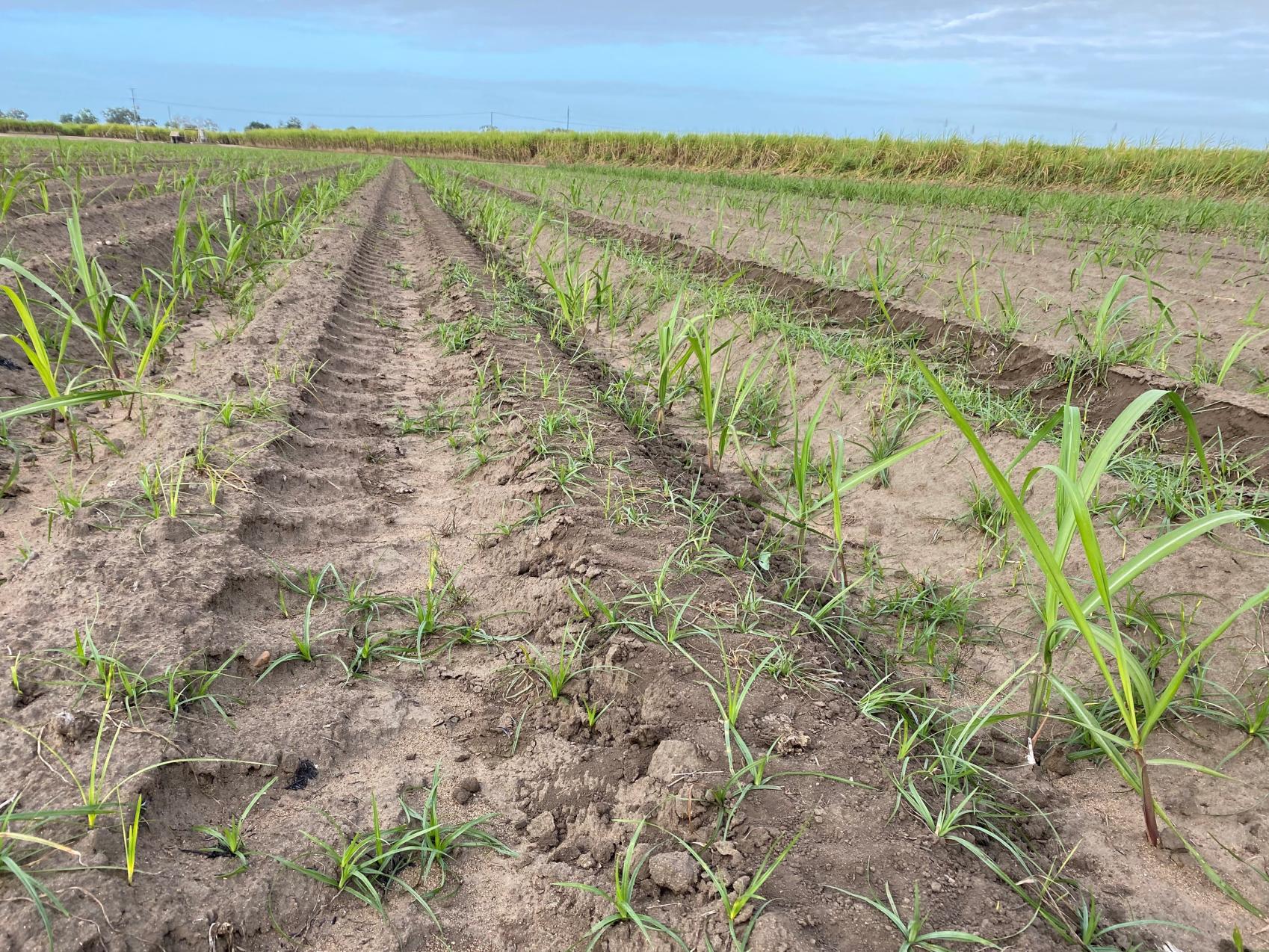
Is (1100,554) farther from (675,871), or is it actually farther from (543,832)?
(543,832)

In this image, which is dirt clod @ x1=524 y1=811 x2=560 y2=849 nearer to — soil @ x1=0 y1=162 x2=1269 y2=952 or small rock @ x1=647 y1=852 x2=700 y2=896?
soil @ x1=0 y1=162 x2=1269 y2=952

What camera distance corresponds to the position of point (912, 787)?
1.43 m

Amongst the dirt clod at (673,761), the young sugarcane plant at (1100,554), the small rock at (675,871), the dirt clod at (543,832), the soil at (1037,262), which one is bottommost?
the dirt clod at (543,832)

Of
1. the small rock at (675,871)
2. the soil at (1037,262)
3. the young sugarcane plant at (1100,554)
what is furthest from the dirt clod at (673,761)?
the soil at (1037,262)

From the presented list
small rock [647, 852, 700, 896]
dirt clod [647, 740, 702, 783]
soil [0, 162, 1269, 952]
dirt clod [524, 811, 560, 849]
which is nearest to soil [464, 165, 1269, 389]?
soil [0, 162, 1269, 952]

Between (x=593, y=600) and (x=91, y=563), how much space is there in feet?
4.11

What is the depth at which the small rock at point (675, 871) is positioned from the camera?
4.01 feet

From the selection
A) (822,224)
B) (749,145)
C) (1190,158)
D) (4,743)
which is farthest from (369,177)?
(4,743)

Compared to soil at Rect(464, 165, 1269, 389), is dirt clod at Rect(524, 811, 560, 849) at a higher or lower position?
lower

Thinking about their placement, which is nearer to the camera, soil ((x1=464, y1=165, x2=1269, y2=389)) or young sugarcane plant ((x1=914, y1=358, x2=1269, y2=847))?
young sugarcane plant ((x1=914, y1=358, x2=1269, y2=847))

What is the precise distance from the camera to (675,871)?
1.24 metres

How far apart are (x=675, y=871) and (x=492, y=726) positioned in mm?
576

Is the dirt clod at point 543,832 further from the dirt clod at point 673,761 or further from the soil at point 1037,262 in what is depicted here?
the soil at point 1037,262

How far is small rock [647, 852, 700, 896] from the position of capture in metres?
1.22
